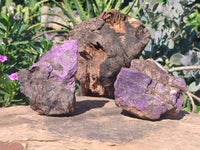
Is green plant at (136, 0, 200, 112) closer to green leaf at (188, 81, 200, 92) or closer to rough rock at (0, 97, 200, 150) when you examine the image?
green leaf at (188, 81, 200, 92)

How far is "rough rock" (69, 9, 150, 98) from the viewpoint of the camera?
2875mm

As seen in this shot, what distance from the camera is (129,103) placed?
2457 millimetres

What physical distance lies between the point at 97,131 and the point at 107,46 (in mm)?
985

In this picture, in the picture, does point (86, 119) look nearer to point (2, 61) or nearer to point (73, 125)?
point (73, 125)

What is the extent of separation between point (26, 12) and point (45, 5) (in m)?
1.24

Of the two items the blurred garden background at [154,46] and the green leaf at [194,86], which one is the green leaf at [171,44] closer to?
the blurred garden background at [154,46]

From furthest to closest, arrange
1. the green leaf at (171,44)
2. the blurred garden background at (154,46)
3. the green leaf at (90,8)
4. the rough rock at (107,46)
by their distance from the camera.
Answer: the green leaf at (90,8) < the green leaf at (171,44) < the blurred garden background at (154,46) < the rough rock at (107,46)

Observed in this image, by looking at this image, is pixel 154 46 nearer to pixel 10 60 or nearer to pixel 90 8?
pixel 90 8

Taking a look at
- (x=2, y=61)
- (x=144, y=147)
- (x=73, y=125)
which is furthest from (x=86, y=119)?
(x=2, y=61)

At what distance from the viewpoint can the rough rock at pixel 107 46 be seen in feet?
9.43

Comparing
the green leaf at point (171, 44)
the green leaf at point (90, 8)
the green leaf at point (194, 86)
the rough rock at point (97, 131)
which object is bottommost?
the rough rock at point (97, 131)

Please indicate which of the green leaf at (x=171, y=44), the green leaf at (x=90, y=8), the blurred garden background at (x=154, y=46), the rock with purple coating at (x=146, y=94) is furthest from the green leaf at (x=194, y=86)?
the green leaf at (x=90, y=8)

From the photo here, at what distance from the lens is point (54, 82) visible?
2.47 meters

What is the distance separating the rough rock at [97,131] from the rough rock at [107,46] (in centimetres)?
40
